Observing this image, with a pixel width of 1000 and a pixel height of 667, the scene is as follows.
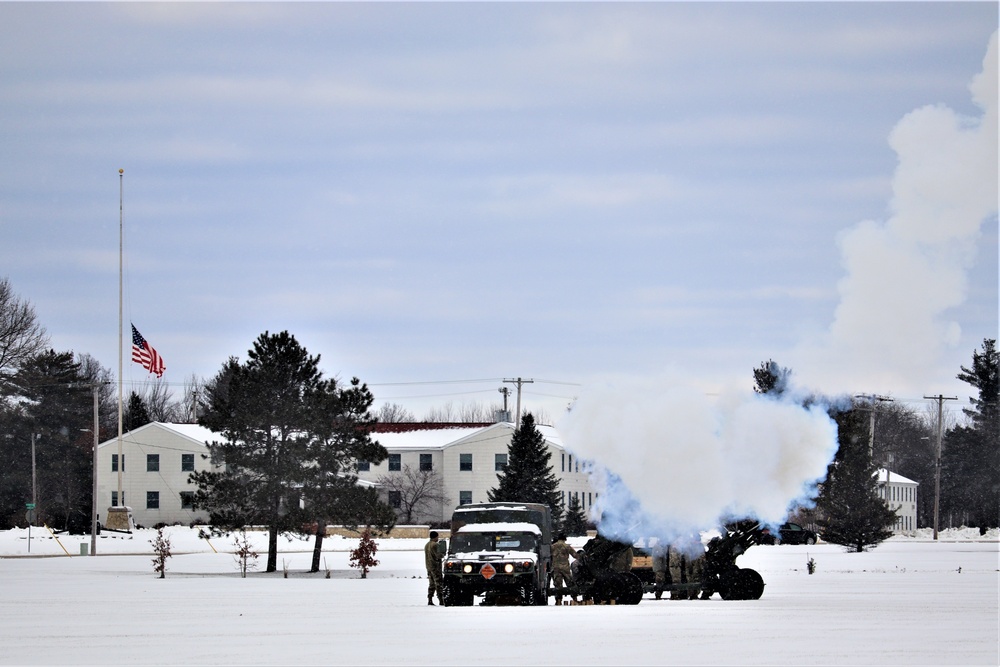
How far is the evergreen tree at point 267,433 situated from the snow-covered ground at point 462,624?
2.89m

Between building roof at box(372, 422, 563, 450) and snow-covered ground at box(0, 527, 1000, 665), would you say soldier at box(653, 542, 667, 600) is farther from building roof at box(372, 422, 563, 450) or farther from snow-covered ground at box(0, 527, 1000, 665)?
building roof at box(372, 422, 563, 450)

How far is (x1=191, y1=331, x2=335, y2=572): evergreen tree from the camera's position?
48.4 m

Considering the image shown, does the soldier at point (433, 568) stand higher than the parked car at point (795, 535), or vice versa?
the soldier at point (433, 568)

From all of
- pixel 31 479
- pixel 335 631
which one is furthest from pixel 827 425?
pixel 31 479

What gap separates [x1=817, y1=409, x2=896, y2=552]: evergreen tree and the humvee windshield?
40612 millimetres

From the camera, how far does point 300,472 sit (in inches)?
1917

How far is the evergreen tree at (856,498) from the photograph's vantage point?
69.2 m

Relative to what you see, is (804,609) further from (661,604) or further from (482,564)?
(482,564)

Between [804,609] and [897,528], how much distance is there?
9458 cm

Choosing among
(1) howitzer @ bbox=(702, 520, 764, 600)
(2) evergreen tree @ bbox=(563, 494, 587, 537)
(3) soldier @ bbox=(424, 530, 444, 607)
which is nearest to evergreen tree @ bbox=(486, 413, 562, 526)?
(2) evergreen tree @ bbox=(563, 494, 587, 537)

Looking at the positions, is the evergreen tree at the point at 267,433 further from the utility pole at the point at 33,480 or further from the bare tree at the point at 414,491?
the bare tree at the point at 414,491

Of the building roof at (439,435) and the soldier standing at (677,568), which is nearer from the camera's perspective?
Result: the soldier standing at (677,568)

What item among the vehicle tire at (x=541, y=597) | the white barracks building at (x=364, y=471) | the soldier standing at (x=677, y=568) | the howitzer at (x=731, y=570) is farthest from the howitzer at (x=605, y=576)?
the white barracks building at (x=364, y=471)

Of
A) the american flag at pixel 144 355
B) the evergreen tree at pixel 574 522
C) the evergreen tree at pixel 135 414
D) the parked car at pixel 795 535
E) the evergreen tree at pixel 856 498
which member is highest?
the american flag at pixel 144 355
